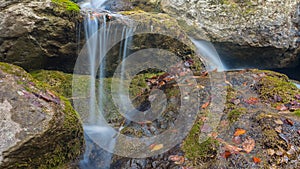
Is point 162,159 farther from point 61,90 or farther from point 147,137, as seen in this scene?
A: point 61,90

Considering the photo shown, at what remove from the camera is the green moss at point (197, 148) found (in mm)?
2722

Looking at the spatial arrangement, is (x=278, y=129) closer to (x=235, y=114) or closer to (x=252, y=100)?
(x=235, y=114)

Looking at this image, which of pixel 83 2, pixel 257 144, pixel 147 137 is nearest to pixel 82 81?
→ pixel 147 137

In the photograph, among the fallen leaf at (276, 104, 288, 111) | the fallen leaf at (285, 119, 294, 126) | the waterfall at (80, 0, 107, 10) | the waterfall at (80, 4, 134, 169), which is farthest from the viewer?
the waterfall at (80, 0, 107, 10)

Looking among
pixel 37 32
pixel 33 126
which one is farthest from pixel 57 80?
pixel 33 126

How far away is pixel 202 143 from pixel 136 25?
3384 mm

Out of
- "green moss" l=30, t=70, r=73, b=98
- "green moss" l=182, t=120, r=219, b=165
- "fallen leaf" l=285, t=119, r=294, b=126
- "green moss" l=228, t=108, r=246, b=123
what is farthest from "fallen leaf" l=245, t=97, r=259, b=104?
"green moss" l=30, t=70, r=73, b=98

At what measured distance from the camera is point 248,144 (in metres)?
2.71

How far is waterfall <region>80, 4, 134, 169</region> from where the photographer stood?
4.07 metres

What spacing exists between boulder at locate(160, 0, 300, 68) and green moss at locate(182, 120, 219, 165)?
4543 millimetres

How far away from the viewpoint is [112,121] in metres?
4.43

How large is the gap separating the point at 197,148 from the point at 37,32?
143 inches

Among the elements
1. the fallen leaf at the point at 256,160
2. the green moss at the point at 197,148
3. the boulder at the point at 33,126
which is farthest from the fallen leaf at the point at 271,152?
the boulder at the point at 33,126

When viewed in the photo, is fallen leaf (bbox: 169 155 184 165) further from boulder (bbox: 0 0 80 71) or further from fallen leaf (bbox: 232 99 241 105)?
boulder (bbox: 0 0 80 71)
